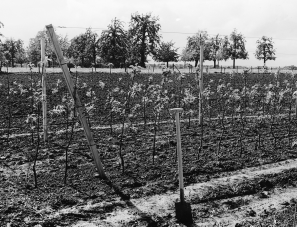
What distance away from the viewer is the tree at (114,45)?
50.2 meters

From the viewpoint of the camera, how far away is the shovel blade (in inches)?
193

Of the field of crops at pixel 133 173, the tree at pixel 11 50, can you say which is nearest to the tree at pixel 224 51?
the tree at pixel 11 50

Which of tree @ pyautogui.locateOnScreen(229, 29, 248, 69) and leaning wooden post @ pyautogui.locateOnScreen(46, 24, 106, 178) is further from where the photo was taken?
tree @ pyautogui.locateOnScreen(229, 29, 248, 69)

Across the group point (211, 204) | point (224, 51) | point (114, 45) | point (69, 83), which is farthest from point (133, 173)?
point (224, 51)

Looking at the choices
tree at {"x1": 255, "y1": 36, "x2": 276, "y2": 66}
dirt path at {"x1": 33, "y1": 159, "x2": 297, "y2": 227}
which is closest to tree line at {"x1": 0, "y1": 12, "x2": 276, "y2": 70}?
tree at {"x1": 255, "y1": 36, "x2": 276, "y2": 66}

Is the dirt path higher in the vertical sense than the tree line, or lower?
lower

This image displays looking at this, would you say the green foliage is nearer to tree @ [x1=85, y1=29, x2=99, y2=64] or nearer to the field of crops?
tree @ [x1=85, y1=29, x2=99, y2=64]

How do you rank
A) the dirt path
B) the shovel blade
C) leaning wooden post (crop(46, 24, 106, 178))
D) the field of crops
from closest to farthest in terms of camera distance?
the shovel blade
the dirt path
the field of crops
leaning wooden post (crop(46, 24, 106, 178))

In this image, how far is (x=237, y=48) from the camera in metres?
68.2

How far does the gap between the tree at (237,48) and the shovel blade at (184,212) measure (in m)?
64.2

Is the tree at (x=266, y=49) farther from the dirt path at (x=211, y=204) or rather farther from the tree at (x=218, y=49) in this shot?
the dirt path at (x=211, y=204)

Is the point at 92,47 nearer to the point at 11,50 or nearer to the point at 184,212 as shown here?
the point at 11,50

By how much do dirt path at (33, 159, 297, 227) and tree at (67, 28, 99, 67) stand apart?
165 ft

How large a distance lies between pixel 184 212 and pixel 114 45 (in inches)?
1858
